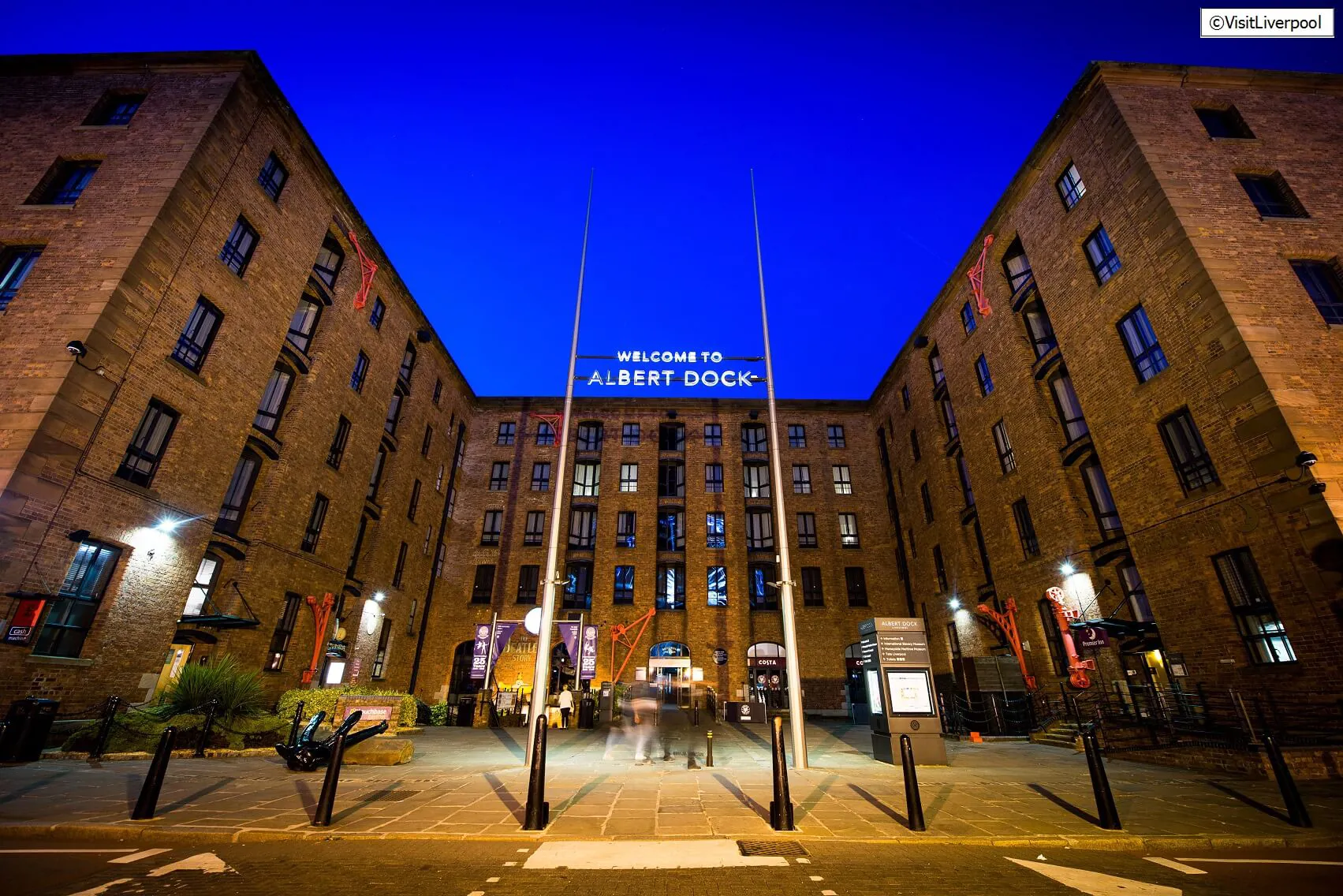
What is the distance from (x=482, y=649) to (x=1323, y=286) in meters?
26.0

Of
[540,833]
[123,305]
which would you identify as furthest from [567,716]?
[123,305]

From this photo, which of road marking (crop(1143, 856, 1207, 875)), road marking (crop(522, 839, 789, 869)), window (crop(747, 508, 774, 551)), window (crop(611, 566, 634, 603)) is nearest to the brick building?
window (crop(611, 566, 634, 603))

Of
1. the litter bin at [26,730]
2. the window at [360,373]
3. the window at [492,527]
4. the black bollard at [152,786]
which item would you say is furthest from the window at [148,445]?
the window at [492,527]

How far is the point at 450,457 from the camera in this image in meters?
29.8

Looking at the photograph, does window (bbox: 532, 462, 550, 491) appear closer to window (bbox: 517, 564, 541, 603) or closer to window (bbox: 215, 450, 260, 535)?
window (bbox: 517, 564, 541, 603)

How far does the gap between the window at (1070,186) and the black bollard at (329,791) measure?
75.1 ft

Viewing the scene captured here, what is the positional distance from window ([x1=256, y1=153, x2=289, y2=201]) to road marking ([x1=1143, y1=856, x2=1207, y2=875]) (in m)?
24.1

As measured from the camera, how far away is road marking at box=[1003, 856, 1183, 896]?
3.98m

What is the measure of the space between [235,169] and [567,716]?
20207 millimetres

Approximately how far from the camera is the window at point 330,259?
20188mm

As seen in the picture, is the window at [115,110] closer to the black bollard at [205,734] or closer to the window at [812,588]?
the black bollard at [205,734]

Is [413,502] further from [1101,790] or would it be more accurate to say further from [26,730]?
[1101,790]

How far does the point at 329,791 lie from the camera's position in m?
5.45

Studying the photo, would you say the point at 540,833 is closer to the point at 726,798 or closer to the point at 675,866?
the point at 675,866
